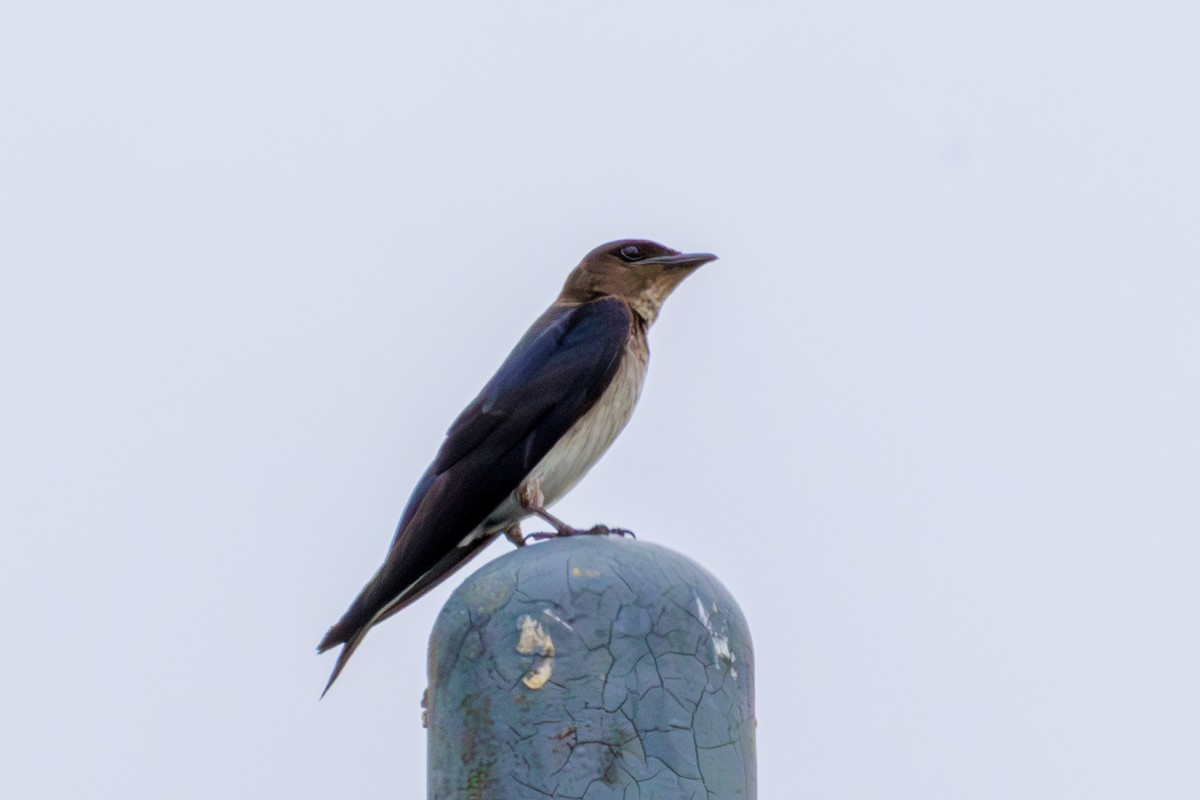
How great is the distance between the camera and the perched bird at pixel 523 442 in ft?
16.5

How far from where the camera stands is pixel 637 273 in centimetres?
675

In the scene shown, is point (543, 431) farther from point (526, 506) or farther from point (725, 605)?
point (725, 605)

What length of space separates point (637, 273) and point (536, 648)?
11.1 ft

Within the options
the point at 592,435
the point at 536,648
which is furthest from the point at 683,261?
the point at 536,648

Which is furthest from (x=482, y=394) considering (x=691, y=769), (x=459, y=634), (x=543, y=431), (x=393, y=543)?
(x=691, y=769)

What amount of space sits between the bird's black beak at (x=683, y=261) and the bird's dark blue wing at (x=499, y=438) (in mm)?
360

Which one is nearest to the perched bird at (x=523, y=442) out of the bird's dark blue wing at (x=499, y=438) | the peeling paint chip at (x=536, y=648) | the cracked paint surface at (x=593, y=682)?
the bird's dark blue wing at (x=499, y=438)

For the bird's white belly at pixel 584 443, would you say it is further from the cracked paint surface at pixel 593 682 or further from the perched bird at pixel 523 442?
the cracked paint surface at pixel 593 682

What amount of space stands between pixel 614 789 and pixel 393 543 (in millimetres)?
1931

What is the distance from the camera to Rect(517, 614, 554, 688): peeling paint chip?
352 cm

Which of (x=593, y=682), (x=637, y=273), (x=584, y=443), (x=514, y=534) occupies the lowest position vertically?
(x=593, y=682)

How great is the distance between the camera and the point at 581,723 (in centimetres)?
345

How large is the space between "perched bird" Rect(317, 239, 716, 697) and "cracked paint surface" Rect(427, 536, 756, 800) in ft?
3.60

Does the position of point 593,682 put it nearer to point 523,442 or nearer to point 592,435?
point 523,442
